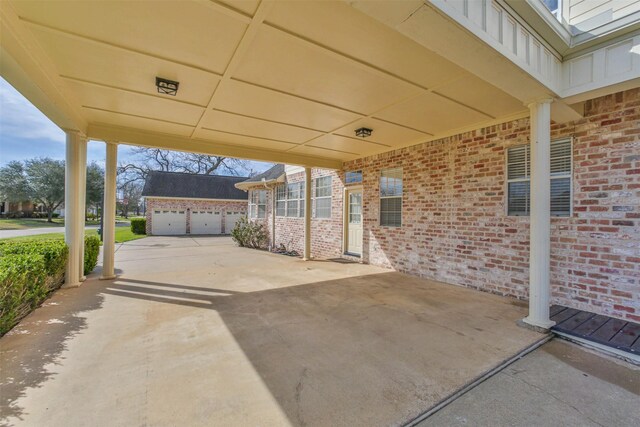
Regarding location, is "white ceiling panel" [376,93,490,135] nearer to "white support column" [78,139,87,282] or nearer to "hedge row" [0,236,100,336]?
"hedge row" [0,236,100,336]

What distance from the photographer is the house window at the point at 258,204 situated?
1441 centimetres

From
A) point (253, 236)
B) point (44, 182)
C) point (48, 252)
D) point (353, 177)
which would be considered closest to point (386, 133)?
point (353, 177)

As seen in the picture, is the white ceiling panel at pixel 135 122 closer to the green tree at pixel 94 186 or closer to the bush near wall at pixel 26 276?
the bush near wall at pixel 26 276

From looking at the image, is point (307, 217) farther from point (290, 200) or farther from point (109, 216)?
point (109, 216)

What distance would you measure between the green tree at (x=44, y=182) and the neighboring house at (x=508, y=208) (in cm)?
3257

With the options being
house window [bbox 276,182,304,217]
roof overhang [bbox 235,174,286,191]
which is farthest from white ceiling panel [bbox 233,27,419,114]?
roof overhang [bbox 235,174,286,191]

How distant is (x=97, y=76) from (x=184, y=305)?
11.0ft

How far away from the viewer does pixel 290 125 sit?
5.48 meters

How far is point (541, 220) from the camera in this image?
362 cm

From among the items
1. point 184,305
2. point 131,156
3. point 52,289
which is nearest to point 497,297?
point 184,305

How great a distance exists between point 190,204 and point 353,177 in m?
14.6

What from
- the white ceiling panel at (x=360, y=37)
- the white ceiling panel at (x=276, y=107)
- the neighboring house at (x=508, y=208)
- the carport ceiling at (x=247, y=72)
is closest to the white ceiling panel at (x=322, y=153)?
the neighboring house at (x=508, y=208)

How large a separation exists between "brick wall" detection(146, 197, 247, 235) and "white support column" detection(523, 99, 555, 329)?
1950cm

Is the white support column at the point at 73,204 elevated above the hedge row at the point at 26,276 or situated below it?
above
